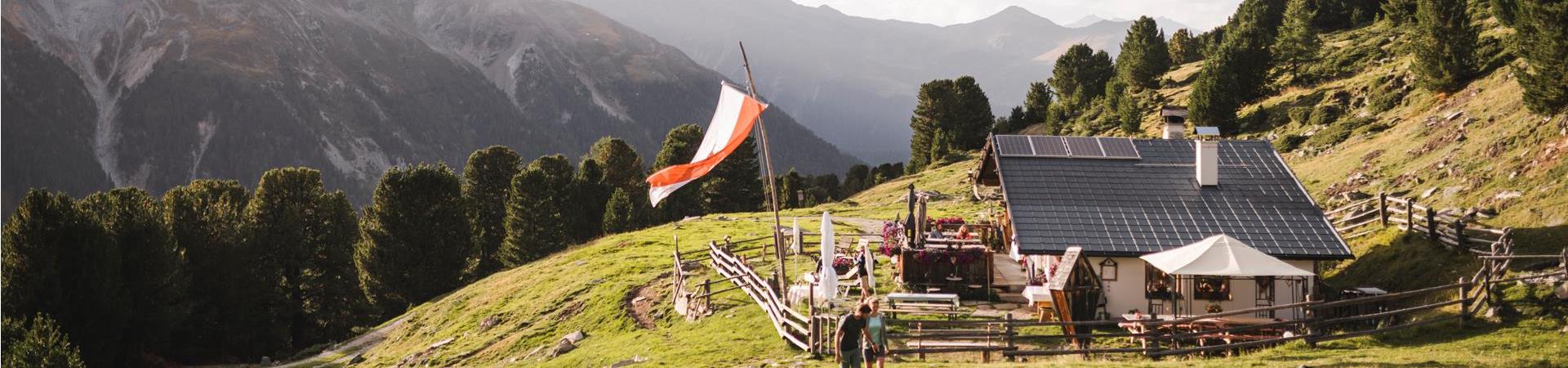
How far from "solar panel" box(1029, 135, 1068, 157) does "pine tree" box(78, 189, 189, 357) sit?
128 feet

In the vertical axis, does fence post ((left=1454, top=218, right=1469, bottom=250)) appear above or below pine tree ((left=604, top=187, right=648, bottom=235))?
above

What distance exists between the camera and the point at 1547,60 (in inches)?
1419

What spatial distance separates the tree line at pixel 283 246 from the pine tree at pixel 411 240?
0.07 metres

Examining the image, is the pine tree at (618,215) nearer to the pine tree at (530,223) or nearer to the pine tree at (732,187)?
the pine tree at (530,223)

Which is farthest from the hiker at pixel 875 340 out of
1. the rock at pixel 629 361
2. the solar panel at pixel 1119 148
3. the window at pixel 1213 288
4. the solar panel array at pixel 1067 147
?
the solar panel at pixel 1119 148

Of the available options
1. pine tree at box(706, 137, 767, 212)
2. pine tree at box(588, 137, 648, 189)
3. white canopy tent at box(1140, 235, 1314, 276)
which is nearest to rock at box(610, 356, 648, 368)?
white canopy tent at box(1140, 235, 1314, 276)

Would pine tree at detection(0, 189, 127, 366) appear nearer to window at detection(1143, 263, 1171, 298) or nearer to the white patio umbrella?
the white patio umbrella

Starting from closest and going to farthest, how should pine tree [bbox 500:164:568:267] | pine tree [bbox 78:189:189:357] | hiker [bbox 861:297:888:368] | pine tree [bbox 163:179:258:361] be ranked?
hiker [bbox 861:297:888:368] < pine tree [bbox 78:189:189:357] < pine tree [bbox 163:179:258:361] < pine tree [bbox 500:164:568:267]

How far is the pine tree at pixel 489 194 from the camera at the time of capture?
73625 mm

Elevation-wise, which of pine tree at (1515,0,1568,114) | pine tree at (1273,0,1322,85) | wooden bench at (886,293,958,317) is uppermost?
pine tree at (1273,0,1322,85)

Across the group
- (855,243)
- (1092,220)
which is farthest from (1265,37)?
(1092,220)

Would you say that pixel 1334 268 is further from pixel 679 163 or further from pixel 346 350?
pixel 679 163

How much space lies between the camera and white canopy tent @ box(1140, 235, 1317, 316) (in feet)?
75.5

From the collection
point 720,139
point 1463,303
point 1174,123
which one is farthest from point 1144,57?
point 720,139
